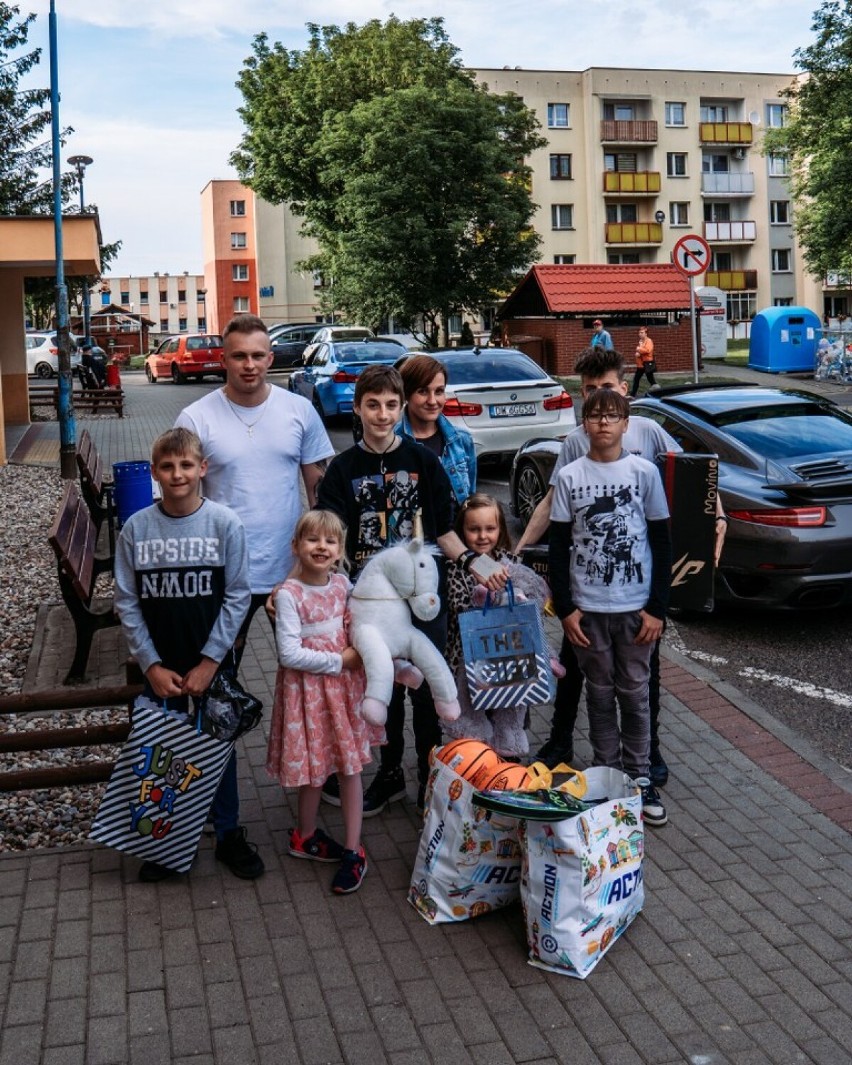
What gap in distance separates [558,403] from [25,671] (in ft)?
28.8

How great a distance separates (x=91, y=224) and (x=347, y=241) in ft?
53.3

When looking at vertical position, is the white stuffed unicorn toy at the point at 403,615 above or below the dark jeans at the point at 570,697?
above

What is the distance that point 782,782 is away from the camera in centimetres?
571

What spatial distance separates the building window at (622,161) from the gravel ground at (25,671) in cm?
5432

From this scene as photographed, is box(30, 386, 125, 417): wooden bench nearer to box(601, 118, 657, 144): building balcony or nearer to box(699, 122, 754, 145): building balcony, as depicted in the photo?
box(601, 118, 657, 144): building balcony

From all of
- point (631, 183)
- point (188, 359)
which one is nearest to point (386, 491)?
point (188, 359)

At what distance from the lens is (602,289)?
124 feet

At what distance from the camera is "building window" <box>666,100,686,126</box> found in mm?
65625

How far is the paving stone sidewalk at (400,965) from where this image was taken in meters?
3.63

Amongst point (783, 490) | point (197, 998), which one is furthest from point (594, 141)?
point (197, 998)

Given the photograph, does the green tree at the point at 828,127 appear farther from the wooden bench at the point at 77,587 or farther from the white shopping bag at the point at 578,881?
the white shopping bag at the point at 578,881

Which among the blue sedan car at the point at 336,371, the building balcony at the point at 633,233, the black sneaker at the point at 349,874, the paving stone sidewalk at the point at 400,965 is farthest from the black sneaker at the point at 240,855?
the building balcony at the point at 633,233

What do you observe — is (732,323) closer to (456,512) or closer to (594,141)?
(594,141)

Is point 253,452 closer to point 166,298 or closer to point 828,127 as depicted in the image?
point 828,127
